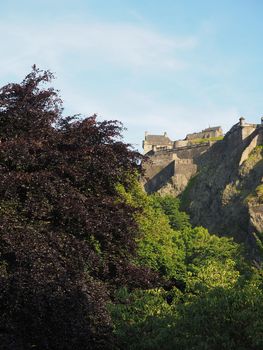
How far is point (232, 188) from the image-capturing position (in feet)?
237

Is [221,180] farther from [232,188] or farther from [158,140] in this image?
[158,140]

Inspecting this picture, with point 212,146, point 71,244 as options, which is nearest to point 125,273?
point 71,244

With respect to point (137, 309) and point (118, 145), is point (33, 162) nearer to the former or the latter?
point (118, 145)

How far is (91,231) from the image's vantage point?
13.4 m

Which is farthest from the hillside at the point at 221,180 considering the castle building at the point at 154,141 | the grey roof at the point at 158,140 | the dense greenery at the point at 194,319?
the dense greenery at the point at 194,319

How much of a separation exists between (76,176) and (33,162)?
1.21 metres

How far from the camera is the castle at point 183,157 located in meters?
79.1

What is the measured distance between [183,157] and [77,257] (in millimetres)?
82577

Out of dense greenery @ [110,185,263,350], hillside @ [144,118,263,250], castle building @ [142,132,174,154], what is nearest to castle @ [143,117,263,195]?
→ hillside @ [144,118,263,250]

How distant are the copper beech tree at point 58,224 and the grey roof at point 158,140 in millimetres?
101098

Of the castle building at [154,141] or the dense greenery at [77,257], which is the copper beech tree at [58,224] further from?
the castle building at [154,141]

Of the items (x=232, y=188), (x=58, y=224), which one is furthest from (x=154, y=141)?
(x=58, y=224)

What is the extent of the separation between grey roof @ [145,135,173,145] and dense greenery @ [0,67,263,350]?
101 meters

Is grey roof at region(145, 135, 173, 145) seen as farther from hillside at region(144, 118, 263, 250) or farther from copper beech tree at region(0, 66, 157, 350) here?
copper beech tree at region(0, 66, 157, 350)
